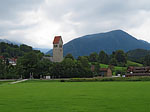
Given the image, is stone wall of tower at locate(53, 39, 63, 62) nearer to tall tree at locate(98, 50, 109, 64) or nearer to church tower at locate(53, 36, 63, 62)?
church tower at locate(53, 36, 63, 62)

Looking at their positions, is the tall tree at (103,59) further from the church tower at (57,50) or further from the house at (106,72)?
the church tower at (57,50)

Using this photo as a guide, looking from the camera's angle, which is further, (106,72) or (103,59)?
(103,59)

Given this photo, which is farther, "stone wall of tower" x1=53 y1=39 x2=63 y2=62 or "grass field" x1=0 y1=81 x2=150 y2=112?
"stone wall of tower" x1=53 y1=39 x2=63 y2=62

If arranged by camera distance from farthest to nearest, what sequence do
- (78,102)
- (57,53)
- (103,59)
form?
(103,59), (57,53), (78,102)

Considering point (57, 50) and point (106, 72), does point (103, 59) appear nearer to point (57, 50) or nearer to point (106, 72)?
point (106, 72)

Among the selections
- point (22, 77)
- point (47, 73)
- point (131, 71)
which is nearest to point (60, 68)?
point (47, 73)

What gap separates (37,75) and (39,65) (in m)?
3.38

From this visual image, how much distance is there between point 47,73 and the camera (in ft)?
237

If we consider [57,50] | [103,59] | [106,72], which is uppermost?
[57,50]

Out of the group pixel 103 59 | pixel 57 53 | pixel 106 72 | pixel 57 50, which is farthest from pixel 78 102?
pixel 103 59

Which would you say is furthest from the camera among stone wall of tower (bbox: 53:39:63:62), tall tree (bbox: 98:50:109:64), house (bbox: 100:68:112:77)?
tall tree (bbox: 98:50:109:64)

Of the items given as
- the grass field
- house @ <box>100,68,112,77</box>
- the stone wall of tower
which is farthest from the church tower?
the grass field

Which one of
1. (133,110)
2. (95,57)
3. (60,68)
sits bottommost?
(133,110)

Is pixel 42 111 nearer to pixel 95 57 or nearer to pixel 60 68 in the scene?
pixel 60 68
